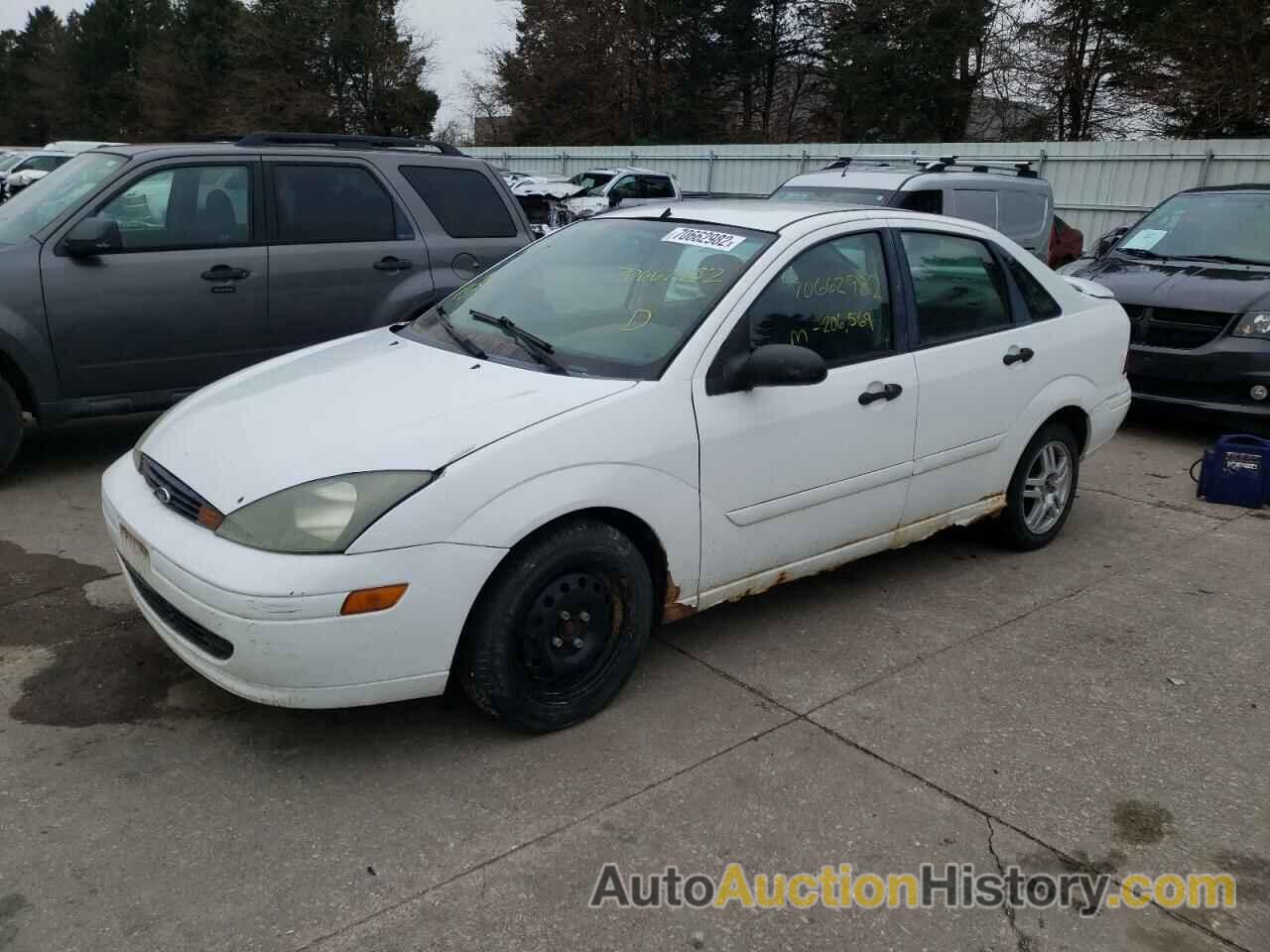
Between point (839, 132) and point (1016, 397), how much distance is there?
102ft

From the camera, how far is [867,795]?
10.1 ft

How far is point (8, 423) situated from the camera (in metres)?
5.49

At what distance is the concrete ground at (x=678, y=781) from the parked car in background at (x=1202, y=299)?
125 inches

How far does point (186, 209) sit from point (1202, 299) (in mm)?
6881

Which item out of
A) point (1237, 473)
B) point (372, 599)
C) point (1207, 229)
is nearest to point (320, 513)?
point (372, 599)

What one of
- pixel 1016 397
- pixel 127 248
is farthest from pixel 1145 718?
pixel 127 248

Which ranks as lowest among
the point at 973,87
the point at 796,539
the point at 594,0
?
the point at 796,539

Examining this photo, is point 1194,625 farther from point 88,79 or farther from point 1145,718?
point 88,79

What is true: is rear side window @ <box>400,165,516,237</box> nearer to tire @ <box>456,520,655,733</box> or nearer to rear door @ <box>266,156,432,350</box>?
rear door @ <box>266,156,432,350</box>

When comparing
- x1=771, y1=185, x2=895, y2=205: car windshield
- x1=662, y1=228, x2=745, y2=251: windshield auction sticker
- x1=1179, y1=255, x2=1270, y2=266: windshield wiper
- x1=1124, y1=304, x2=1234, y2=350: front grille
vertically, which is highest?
x1=771, y1=185, x2=895, y2=205: car windshield

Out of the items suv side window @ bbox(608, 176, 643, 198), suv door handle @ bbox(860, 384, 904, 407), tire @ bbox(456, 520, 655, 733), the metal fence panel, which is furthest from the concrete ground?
suv side window @ bbox(608, 176, 643, 198)

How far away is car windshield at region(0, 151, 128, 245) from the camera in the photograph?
5629 mm

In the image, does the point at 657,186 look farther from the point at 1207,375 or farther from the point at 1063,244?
the point at 1207,375

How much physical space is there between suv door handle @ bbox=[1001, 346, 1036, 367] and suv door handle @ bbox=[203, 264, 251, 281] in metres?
4.28
